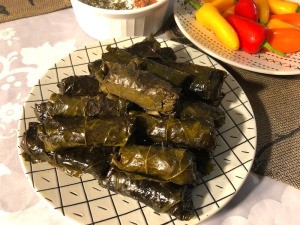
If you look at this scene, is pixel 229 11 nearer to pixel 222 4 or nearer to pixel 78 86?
pixel 222 4

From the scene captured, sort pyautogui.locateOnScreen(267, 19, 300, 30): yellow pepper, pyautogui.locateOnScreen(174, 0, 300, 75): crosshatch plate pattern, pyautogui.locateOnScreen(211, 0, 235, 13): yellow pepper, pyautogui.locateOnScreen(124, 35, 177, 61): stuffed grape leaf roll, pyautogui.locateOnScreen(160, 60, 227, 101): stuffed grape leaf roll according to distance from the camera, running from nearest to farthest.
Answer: pyautogui.locateOnScreen(160, 60, 227, 101): stuffed grape leaf roll < pyautogui.locateOnScreen(124, 35, 177, 61): stuffed grape leaf roll < pyautogui.locateOnScreen(174, 0, 300, 75): crosshatch plate pattern < pyautogui.locateOnScreen(267, 19, 300, 30): yellow pepper < pyautogui.locateOnScreen(211, 0, 235, 13): yellow pepper

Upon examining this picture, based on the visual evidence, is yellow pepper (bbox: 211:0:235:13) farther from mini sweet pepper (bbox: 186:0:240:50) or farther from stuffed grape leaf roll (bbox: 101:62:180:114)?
stuffed grape leaf roll (bbox: 101:62:180:114)

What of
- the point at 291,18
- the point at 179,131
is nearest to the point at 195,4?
the point at 291,18

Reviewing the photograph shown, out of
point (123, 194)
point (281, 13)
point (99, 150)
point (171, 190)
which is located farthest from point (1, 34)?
point (281, 13)

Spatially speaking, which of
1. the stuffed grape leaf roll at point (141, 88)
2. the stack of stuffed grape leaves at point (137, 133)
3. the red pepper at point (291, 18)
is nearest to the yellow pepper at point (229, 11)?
the red pepper at point (291, 18)

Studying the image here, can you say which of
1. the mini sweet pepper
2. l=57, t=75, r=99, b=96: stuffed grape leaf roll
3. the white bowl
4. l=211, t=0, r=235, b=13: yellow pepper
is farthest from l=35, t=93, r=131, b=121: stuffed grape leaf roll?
l=211, t=0, r=235, b=13: yellow pepper

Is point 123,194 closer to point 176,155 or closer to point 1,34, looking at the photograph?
point 176,155

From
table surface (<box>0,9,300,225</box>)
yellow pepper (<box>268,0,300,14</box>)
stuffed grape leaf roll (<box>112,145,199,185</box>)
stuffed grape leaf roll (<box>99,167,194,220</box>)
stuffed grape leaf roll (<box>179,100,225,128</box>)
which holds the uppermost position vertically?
yellow pepper (<box>268,0,300,14</box>)
